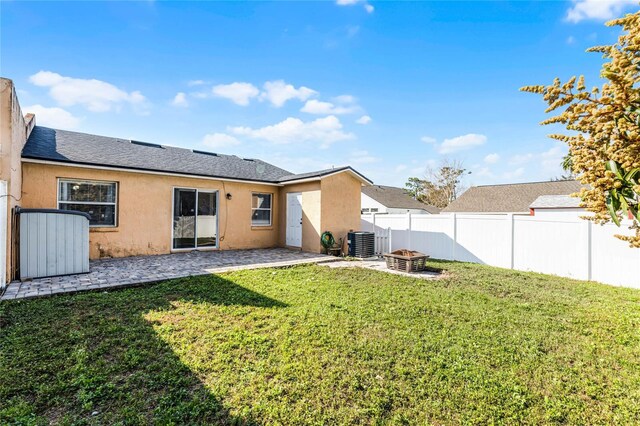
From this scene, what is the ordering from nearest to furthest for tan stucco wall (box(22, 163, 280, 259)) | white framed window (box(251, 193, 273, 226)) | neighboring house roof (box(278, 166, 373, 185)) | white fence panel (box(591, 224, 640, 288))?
white fence panel (box(591, 224, 640, 288)) → tan stucco wall (box(22, 163, 280, 259)) → neighboring house roof (box(278, 166, 373, 185)) → white framed window (box(251, 193, 273, 226))

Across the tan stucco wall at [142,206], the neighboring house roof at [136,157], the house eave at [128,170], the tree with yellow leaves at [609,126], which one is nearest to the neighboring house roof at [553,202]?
the neighboring house roof at [136,157]

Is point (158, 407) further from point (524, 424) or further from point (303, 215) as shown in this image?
point (303, 215)

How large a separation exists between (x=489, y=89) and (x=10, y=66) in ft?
50.5

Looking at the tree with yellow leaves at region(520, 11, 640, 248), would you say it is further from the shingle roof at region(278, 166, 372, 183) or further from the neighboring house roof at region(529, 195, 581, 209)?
the neighboring house roof at region(529, 195, 581, 209)

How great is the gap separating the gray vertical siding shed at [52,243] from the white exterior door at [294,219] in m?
7.10

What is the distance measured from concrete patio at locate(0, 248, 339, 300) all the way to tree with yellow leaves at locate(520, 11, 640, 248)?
7.26m

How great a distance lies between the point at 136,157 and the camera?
10.8 meters

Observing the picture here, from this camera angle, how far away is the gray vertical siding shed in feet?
20.9

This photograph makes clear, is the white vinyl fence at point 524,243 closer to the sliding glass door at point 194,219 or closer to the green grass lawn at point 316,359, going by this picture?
the green grass lawn at point 316,359

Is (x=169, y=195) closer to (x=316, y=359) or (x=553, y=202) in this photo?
(x=316, y=359)

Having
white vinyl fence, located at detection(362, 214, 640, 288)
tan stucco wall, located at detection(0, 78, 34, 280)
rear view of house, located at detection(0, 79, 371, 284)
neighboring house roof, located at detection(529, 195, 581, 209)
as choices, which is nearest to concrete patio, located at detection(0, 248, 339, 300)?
rear view of house, located at detection(0, 79, 371, 284)

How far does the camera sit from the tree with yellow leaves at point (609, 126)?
1046 mm

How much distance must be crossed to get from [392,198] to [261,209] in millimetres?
22773

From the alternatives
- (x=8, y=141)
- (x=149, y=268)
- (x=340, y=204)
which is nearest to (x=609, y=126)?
(x=8, y=141)
